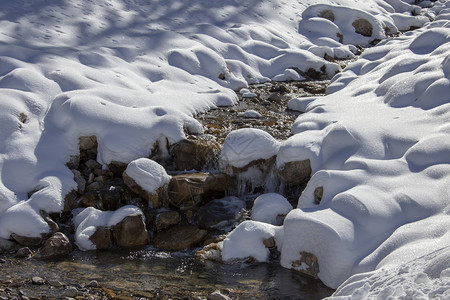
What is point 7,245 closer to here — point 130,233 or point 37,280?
point 37,280

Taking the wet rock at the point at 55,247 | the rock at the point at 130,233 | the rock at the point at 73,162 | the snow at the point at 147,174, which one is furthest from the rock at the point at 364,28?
the wet rock at the point at 55,247

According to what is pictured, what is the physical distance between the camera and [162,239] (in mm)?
5598

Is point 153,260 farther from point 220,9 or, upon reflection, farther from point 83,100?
point 220,9

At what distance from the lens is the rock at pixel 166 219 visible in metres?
5.79

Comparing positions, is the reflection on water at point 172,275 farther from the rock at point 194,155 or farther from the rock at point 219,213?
the rock at point 194,155

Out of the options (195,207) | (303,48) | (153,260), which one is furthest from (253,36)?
(153,260)

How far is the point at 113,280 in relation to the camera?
470 cm

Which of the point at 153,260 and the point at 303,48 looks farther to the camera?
the point at 303,48

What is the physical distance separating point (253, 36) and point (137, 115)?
6035 millimetres

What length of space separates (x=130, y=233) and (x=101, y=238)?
317 millimetres

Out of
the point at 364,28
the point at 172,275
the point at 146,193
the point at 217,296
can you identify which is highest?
the point at 217,296

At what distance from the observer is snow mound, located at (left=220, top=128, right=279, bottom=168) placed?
645cm

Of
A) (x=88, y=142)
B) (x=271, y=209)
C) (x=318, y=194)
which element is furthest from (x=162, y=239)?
(x=88, y=142)

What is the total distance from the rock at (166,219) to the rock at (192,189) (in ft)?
0.69
